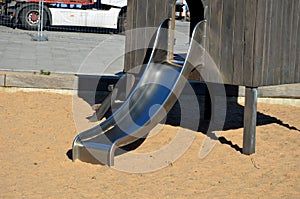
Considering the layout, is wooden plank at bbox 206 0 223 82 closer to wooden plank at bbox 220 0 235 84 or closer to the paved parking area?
wooden plank at bbox 220 0 235 84

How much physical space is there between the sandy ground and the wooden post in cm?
12

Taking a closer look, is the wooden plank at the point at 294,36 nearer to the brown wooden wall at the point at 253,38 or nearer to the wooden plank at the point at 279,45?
the brown wooden wall at the point at 253,38

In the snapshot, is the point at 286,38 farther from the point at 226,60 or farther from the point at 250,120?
the point at 250,120

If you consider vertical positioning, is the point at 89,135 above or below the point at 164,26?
below

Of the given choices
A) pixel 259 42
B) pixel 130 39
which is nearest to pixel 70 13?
pixel 130 39

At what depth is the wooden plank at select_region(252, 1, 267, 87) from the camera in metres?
6.77

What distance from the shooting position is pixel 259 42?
22.4 feet

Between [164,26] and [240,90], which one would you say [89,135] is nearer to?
[164,26]

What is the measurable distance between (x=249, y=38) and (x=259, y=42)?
116mm

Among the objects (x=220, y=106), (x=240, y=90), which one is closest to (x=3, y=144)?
(x=220, y=106)

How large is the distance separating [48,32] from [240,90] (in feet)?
36.0

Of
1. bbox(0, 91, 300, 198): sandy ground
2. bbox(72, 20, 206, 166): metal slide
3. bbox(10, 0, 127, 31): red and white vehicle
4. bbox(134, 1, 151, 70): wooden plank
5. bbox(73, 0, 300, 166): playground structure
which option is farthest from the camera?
bbox(10, 0, 127, 31): red and white vehicle

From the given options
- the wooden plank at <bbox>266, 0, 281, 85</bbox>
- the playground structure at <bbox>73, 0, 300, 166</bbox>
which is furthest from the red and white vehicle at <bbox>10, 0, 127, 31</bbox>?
the wooden plank at <bbox>266, 0, 281, 85</bbox>

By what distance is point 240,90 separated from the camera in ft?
32.3
